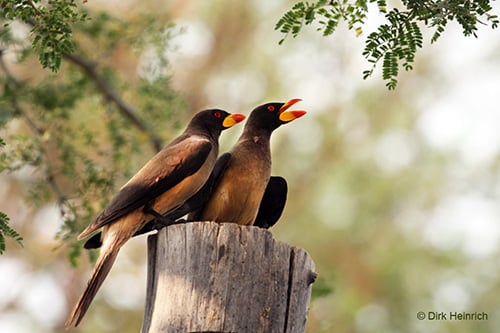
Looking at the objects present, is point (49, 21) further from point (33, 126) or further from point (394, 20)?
point (33, 126)

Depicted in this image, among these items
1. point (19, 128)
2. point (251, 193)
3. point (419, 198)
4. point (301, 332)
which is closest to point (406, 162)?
point (419, 198)

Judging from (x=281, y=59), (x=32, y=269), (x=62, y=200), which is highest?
(x=281, y=59)

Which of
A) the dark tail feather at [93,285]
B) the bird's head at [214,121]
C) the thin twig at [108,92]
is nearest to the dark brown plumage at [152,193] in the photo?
the dark tail feather at [93,285]

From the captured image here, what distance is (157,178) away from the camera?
533 cm

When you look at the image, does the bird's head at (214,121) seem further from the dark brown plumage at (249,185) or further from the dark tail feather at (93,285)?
the dark tail feather at (93,285)

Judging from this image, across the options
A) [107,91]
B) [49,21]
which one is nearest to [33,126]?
[107,91]

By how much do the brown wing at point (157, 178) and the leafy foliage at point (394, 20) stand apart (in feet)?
4.43

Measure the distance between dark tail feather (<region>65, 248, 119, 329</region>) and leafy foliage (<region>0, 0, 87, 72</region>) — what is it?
44.0 inches

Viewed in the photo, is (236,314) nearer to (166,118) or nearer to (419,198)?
(166,118)

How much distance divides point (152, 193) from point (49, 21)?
4.19 feet

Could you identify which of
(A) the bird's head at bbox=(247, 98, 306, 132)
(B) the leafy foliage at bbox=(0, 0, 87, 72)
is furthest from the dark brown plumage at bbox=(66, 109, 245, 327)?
(B) the leafy foliage at bbox=(0, 0, 87, 72)

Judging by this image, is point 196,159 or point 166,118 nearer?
point 196,159

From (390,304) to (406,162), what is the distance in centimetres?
242

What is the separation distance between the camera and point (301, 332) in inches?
171
